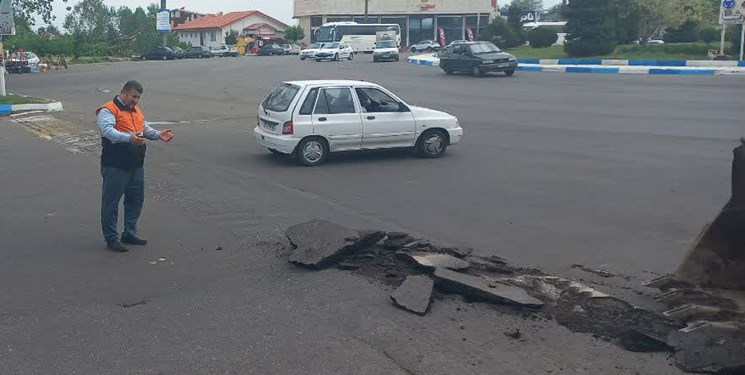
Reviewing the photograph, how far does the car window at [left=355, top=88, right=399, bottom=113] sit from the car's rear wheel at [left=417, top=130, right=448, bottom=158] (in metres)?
0.74

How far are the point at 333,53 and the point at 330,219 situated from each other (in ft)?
172

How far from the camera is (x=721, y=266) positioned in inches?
247

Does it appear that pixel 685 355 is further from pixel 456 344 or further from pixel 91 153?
pixel 91 153

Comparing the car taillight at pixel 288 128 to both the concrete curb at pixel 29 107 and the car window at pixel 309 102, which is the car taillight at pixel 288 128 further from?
the concrete curb at pixel 29 107

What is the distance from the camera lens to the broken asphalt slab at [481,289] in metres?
6.30

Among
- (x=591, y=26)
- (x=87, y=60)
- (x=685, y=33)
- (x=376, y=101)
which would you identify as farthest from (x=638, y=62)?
(x=87, y=60)

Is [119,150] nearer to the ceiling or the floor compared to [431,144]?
nearer to the ceiling

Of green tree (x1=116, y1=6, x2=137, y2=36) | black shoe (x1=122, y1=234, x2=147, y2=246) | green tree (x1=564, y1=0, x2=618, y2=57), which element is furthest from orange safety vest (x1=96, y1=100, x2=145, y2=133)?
green tree (x1=116, y1=6, x2=137, y2=36)

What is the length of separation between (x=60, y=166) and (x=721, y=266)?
11.0m

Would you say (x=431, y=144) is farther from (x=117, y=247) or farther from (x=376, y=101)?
(x=117, y=247)

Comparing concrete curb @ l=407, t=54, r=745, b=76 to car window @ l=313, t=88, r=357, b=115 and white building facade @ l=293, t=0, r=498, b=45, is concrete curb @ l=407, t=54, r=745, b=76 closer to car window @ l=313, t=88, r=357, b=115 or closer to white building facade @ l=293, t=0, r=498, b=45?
car window @ l=313, t=88, r=357, b=115

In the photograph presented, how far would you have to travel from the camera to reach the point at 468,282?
21.6ft

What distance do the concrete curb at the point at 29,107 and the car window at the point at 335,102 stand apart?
13.9 meters

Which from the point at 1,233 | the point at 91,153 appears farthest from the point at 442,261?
the point at 91,153
